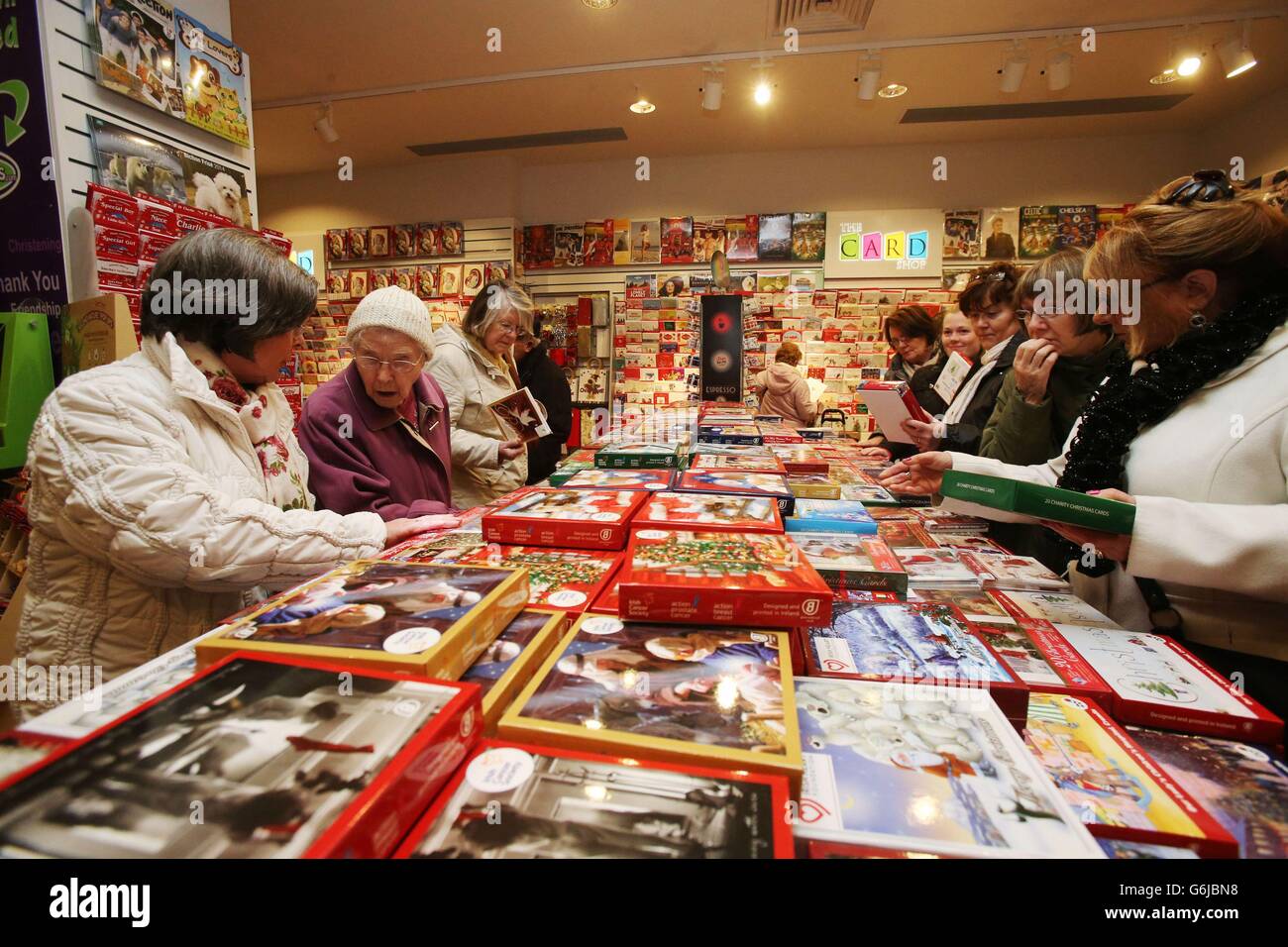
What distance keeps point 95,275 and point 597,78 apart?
466 cm

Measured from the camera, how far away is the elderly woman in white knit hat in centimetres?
208

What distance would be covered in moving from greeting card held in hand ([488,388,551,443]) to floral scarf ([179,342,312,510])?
1.19 m

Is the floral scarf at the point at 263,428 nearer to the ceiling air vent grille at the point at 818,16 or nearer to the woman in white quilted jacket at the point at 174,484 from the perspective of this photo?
the woman in white quilted jacket at the point at 174,484

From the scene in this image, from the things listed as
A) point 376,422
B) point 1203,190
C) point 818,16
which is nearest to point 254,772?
point 376,422

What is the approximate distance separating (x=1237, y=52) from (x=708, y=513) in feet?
20.7

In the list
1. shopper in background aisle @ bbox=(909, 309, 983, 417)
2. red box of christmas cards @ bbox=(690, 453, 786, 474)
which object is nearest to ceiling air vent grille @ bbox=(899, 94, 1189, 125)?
shopper in background aisle @ bbox=(909, 309, 983, 417)

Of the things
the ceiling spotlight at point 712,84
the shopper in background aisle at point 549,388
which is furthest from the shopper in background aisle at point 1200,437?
the ceiling spotlight at point 712,84

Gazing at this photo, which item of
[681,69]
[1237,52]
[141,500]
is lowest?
[141,500]

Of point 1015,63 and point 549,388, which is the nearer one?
point 549,388

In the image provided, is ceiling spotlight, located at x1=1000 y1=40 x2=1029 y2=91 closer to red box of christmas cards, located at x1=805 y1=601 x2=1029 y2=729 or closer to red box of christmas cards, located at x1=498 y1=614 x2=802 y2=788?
red box of christmas cards, located at x1=805 y1=601 x2=1029 y2=729

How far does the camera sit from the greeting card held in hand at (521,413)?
2924 millimetres

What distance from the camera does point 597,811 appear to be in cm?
59

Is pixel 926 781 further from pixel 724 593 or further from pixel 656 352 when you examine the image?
pixel 656 352
